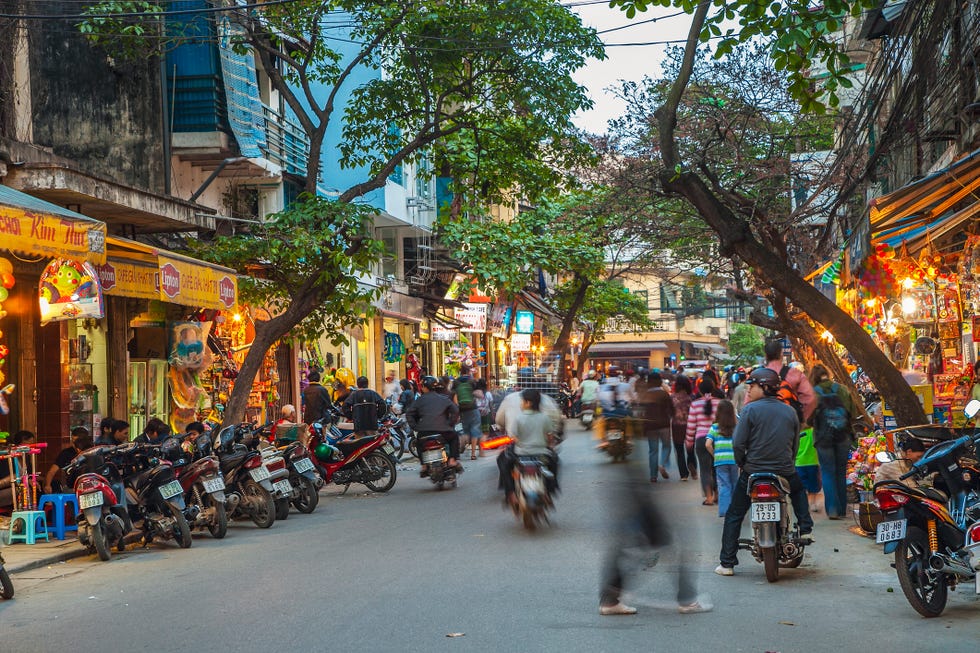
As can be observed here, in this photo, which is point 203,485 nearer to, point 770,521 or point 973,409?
point 770,521

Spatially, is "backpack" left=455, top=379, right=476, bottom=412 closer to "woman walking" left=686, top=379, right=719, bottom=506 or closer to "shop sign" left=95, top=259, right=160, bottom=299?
"woman walking" left=686, top=379, right=719, bottom=506

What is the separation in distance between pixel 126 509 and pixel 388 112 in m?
10.0

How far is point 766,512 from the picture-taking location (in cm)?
840

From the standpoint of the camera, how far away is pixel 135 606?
27.1 ft

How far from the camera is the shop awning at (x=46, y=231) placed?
34.0ft

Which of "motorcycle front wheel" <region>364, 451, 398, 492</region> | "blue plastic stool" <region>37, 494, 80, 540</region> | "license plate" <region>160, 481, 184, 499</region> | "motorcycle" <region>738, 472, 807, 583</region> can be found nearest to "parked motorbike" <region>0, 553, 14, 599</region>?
"license plate" <region>160, 481, 184, 499</region>

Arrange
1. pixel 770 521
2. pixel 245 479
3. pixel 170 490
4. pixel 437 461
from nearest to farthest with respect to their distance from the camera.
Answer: pixel 770 521
pixel 170 490
pixel 245 479
pixel 437 461

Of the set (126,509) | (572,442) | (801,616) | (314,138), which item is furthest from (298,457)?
(572,442)

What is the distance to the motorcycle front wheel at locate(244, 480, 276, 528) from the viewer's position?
509 inches

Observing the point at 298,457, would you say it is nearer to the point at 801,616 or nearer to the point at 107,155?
the point at 107,155

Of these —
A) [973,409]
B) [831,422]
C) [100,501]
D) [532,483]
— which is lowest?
[532,483]

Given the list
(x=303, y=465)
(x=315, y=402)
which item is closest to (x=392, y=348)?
(x=315, y=402)

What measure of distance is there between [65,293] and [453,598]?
21.6ft

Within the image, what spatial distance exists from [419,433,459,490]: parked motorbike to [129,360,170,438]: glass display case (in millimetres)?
4708
